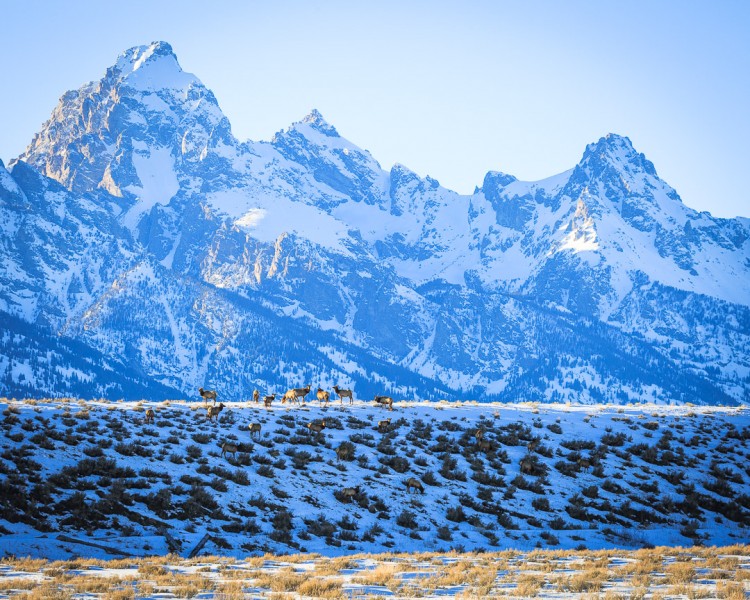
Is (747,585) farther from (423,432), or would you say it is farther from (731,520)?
(423,432)

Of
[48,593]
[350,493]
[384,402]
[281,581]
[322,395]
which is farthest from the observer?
[384,402]

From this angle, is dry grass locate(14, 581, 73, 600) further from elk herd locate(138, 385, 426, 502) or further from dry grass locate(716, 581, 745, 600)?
elk herd locate(138, 385, 426, 502)

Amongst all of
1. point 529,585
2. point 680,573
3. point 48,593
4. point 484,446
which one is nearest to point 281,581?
point 48,593

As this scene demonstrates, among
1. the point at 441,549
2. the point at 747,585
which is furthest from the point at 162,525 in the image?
the point at 747,585

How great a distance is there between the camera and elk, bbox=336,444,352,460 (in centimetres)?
3706

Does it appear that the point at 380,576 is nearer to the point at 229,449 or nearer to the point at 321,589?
the point at 321,589

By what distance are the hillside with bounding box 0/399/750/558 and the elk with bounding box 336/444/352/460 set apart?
0.19 m

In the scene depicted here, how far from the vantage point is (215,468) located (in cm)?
3275

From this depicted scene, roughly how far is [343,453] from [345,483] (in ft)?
9.85

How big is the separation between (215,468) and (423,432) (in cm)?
1454

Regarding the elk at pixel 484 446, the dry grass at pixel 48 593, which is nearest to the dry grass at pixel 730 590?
the dry grass at pixel 48 593

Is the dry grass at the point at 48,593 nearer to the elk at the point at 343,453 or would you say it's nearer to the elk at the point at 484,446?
the elk at the point at 343,453

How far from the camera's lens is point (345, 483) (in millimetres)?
34156

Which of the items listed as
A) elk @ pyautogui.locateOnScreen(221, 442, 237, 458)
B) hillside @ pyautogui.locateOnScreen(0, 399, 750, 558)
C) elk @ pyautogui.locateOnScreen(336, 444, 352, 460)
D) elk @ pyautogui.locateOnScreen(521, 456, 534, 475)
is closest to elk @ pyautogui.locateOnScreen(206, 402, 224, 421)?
hillside @ pyautogui.locateOnScreen(0, 399, 750, 558)
